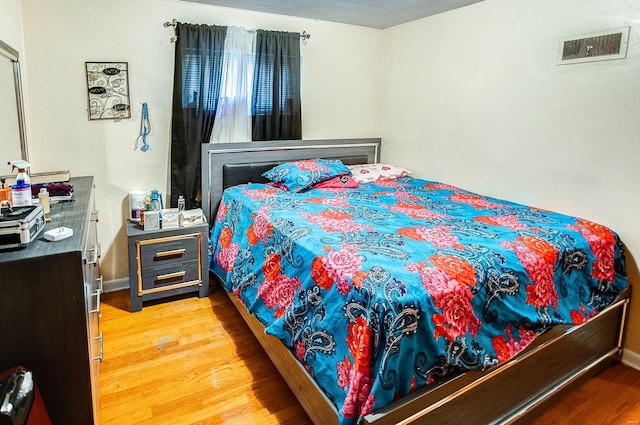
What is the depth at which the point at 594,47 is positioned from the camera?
2361 millimetres

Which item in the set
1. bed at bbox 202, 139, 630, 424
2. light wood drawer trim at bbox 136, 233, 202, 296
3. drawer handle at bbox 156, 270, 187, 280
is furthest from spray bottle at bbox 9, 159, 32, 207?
drawer handle at bbox 156, 270, 187, 280

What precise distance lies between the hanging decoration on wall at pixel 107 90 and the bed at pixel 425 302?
45.4 inches

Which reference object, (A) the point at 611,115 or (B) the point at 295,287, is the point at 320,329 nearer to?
(B) the point at 295,287

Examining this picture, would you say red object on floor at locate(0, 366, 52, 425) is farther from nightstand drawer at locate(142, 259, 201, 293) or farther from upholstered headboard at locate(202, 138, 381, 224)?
upholstered headboard at locate(202, 138, 381, 224)

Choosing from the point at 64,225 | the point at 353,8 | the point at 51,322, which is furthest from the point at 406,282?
the point at 353,8

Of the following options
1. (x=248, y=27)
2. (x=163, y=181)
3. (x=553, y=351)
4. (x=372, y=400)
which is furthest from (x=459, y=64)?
(x=372, y=400)

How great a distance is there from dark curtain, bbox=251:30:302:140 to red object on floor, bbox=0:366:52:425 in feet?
8.07

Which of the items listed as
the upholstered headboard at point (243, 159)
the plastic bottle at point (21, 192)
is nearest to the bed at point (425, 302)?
the upholstered headboard at point (243, 159)

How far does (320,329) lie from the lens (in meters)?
1.64

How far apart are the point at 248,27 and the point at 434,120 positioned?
5.58 feet

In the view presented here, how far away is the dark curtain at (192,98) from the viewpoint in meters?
3.04

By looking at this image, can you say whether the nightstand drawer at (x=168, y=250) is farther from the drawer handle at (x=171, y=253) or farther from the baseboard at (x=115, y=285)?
the baseboard at (x=115, y=285)

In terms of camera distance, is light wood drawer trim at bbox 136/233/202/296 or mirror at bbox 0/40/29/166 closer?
mirror at bbox 0/40/29/166

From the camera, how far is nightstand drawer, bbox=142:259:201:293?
111 inches
